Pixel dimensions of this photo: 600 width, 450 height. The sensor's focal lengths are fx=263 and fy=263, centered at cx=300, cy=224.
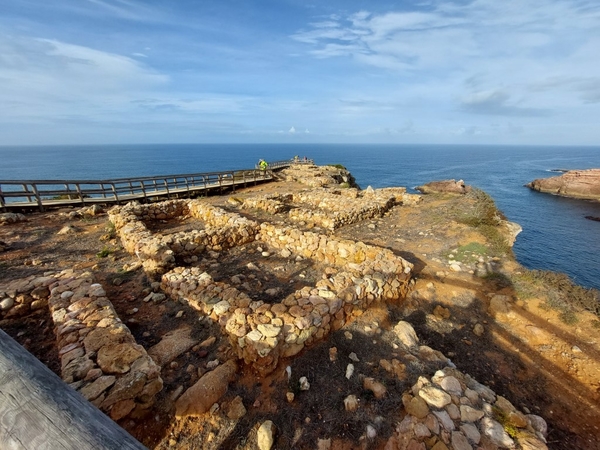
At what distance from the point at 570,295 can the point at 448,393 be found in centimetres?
616

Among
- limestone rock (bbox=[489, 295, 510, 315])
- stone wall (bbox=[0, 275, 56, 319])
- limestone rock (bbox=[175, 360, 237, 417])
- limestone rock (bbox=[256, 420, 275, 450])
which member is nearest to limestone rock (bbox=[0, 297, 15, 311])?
stone wall (bbox=[0, 275, 56, 319])

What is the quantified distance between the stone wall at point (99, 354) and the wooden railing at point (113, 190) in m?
11.6

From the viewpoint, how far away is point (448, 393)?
370cm

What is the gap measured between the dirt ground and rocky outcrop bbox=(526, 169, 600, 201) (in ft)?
181

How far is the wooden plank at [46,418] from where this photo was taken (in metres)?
1.32

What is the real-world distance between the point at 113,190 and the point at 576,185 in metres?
67.2

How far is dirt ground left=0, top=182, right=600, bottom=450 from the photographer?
367 centimetres

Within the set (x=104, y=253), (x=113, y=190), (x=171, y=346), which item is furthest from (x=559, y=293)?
(x=113, y=190)

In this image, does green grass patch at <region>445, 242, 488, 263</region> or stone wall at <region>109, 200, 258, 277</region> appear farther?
green grass patch at <region>445, 242, 488, 263</region>

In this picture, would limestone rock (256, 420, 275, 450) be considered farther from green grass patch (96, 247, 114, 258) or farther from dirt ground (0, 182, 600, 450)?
green grass patch (96, 247, 114, 258)

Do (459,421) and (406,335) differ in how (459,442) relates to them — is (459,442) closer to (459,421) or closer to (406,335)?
(459,421)

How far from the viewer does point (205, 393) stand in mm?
3967

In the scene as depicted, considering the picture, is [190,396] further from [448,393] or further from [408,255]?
[408,255]

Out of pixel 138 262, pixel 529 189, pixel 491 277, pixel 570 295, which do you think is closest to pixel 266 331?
pixel 138 262
